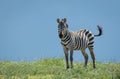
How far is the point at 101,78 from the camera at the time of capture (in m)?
16.1

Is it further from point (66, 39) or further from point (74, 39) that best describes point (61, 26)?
point (74, 39)

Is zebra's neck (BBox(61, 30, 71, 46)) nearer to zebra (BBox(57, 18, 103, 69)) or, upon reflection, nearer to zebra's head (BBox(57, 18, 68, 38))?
zebra (BBox(57, 18, 103, 69))

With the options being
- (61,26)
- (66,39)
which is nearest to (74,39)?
(66,39)

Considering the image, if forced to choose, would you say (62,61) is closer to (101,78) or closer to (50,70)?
(50,70)

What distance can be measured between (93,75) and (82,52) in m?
5.93

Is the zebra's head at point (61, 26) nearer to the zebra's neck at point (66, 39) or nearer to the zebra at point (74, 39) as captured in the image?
the zebra at point (74, 39)

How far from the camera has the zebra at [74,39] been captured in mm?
20328

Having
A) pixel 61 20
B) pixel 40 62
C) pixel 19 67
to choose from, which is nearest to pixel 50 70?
pixel 19 67

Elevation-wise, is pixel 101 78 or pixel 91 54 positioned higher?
pixel 91 54

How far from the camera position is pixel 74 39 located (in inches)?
847

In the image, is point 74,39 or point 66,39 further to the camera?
point 74,39

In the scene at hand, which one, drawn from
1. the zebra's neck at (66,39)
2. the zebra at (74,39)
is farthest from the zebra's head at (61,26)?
the zebra's neck at (66,39)

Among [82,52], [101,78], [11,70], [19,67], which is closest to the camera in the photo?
[101,78]

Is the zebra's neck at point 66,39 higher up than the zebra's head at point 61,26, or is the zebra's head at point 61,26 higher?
the zebra's head at point 61,26
